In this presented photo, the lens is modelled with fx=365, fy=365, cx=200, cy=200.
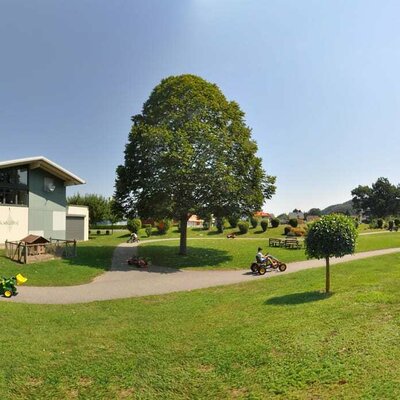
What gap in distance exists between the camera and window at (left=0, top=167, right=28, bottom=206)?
28.3 m

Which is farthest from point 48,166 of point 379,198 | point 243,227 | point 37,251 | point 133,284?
point 379,198

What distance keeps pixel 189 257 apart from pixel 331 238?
15.6 meters

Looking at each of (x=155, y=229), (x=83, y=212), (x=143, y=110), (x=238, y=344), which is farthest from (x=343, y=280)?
(x=155, y=229)

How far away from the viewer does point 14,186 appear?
2903 centimetres

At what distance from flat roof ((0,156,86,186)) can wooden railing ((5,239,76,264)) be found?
7.85 metres

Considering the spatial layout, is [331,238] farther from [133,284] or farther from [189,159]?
[189,159]

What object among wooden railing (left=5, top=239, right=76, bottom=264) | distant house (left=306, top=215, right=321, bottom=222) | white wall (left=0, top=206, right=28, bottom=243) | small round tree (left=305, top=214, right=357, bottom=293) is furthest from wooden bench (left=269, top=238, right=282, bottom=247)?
white wall (left=0, top=206, right=28, bottom=243)

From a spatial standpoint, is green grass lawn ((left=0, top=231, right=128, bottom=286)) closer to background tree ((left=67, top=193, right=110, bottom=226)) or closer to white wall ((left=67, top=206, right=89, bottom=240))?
white wall ((left=67, top=206, right=89, bottom=240))

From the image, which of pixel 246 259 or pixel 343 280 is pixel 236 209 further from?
pixel 343 280

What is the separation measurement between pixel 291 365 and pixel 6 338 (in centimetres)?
669

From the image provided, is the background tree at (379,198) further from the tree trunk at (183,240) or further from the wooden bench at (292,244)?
the tree trunk at (183,240)

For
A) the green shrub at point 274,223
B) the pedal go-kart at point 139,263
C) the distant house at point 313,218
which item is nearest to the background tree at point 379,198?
the distant house at point 313,218

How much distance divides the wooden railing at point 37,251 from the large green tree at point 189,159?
20.0 feet

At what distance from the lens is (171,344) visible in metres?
8.47
